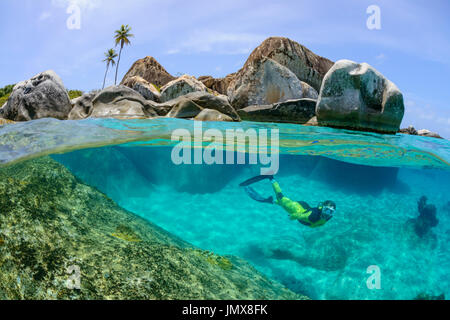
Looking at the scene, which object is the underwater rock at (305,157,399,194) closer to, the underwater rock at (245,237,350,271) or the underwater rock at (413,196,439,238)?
the underwater rock at (413,196,439,238)

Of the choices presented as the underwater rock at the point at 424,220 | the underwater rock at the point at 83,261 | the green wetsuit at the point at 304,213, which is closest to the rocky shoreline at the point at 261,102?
the underwater rock at the point at 424,220

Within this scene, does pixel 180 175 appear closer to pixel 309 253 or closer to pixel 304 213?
pixel 304 213

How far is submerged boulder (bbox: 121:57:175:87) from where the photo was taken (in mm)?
44875

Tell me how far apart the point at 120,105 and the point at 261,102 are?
8.64m

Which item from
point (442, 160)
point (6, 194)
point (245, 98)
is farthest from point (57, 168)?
point (442, 160)

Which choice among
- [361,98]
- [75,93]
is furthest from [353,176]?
[75,93]

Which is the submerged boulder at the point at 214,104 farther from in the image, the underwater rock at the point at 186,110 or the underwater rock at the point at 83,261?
the underwater rock at the point at 83,261

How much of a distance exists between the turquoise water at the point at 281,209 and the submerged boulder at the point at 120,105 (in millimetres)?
1864

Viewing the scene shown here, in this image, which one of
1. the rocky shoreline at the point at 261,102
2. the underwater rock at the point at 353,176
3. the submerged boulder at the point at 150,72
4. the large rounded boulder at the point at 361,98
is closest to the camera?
the large rounded boulder at the point at 361,98

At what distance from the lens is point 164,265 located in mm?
3307

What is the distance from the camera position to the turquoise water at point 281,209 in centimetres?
609

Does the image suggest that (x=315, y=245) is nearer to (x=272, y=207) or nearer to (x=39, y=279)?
(x=272, y=207)

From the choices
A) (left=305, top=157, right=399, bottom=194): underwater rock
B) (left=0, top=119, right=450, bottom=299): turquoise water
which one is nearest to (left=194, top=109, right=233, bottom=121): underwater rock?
(left=0, top=119, right=450, bottom=299): turquoise water

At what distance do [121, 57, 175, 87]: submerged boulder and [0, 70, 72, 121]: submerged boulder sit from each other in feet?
102
